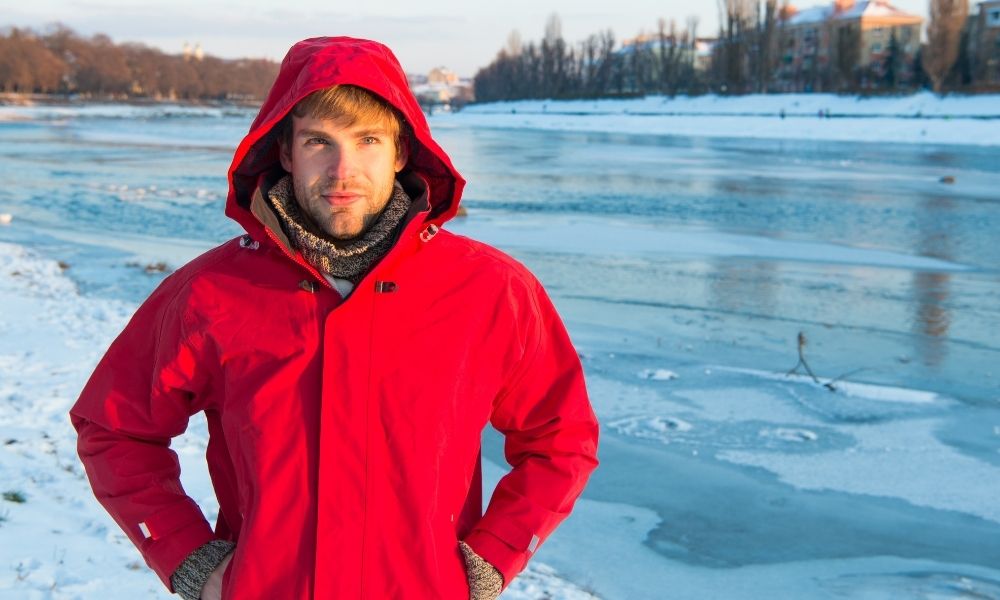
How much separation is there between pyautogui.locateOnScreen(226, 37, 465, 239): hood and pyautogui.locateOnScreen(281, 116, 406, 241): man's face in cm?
7

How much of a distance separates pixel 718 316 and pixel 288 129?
7.74 metres

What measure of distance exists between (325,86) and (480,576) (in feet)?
2.87

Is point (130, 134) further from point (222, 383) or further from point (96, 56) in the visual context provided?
point (96, 56)

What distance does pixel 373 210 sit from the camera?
1.75 meters

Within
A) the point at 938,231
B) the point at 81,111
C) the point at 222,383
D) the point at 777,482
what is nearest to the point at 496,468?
the point at 777,482

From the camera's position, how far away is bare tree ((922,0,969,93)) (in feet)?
164

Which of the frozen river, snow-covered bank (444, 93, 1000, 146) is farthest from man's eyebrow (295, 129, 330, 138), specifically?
snow-covered bank (444, 93, 1000, 146)

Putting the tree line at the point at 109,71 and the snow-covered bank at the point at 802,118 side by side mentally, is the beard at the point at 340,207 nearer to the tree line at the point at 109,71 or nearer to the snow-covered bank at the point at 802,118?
the snow-covered bank at the point at 802,118

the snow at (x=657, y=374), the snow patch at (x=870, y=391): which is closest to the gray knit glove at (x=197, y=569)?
the snow at (x=657, y=374)

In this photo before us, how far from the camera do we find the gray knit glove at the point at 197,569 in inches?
68.2

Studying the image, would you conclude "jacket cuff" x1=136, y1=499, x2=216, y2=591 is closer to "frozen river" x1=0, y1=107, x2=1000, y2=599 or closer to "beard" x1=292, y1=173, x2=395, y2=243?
"beard" x1=292, y1=173, x2=395, y2=243

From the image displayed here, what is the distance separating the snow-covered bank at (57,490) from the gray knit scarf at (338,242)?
216 cm

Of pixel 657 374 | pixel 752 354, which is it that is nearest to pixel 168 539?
pixel 657 374

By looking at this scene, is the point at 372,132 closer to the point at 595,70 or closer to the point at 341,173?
the point at 341,173
